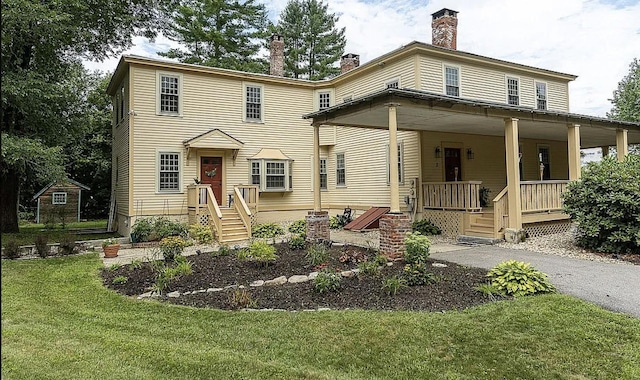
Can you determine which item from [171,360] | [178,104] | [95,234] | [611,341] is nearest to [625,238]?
A: [611,341]

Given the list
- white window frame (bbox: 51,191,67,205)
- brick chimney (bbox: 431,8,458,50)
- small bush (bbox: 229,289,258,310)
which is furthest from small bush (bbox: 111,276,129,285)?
white window frame (bbox: 51,191,67,205)

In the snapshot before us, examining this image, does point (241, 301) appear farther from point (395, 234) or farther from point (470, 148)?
point (470, 148)

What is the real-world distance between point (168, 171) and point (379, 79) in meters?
8.28

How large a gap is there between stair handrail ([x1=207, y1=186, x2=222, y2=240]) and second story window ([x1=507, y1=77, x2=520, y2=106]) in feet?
38.4

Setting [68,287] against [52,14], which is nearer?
[68,287]

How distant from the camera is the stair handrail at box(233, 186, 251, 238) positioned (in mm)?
12695

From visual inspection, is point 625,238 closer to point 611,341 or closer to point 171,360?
point 611,341

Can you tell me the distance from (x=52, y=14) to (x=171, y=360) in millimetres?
9063

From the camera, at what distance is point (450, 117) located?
34.8ft

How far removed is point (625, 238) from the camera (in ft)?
27.2

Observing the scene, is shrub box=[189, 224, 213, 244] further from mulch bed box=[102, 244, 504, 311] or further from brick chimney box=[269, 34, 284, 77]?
brick chimney box=[269, 34, 284, 77]

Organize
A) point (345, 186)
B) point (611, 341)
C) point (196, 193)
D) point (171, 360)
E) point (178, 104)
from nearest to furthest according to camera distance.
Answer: point (171, 360), point (611, 341), point (196, 193), point (178, 104), point (345, 186)

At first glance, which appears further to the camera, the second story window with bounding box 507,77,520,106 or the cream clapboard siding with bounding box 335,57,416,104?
the second story window with bounding box 507,77,520,106

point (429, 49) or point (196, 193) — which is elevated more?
point (429, 49)
